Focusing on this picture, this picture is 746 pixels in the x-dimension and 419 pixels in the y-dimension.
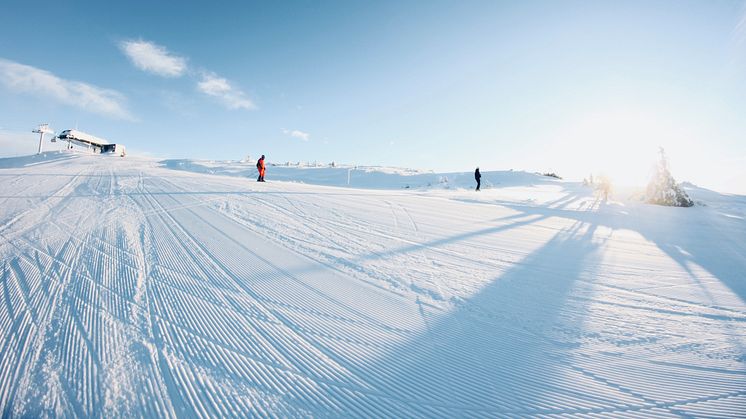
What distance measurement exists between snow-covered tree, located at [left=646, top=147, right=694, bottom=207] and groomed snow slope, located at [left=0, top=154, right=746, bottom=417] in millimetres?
10061

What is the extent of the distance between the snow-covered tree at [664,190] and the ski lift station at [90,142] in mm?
49091

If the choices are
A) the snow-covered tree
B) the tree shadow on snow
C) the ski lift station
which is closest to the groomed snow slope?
the tree shadow on snow

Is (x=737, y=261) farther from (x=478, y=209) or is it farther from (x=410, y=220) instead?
(x=410, y=220)

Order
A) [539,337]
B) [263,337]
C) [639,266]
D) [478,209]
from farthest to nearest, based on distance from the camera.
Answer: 1. [478,209]
2. [639,266]
3. [539,337]
4. [263,337]

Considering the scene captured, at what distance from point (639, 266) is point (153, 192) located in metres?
12.8

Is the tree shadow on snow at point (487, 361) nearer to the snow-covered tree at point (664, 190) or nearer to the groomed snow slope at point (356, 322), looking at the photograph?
the groomed snow slope at point (356, 322)

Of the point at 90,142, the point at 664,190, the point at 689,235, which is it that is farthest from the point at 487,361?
the point at 90,142

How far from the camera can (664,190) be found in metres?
14.5

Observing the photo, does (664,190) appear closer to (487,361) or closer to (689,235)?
(689,235)

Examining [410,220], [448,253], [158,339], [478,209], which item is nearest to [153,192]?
[410,220]

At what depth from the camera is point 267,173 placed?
26.2 meters

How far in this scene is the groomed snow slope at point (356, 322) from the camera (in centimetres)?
208

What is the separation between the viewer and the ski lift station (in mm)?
37438

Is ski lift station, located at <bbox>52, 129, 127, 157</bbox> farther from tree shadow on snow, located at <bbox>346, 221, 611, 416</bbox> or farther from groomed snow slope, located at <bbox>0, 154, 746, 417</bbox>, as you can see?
tree shadow on snow, located at <bbox>346, 221, 611, 416</bbox>
